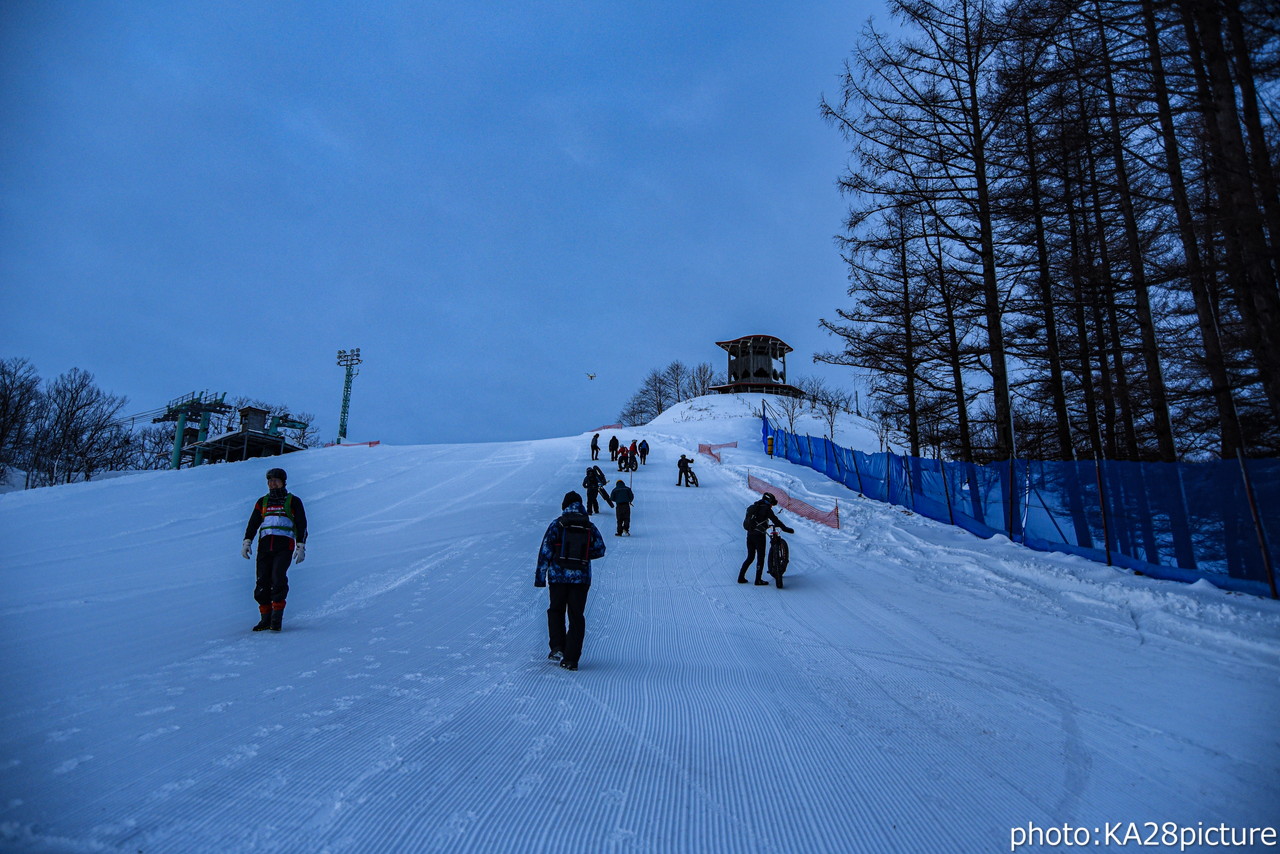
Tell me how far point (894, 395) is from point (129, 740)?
751 inches

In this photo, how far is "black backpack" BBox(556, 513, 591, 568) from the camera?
561 centimetres

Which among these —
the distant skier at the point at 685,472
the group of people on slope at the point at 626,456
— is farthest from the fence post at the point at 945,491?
the group of people on slope at the point at 626,456

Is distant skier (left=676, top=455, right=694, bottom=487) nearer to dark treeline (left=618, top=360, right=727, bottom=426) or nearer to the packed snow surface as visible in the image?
the packed snow surface

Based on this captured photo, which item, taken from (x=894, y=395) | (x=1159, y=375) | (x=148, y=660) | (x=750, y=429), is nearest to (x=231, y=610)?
(x=148, y=660)

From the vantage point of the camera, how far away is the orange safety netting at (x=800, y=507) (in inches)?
621

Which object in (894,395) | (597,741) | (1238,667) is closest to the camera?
(597,741)

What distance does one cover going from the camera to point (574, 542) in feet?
18.5

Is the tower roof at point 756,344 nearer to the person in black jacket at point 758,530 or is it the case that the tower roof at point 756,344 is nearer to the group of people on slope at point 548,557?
the person in black jacket at point 758,530

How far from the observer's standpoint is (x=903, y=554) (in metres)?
12.1

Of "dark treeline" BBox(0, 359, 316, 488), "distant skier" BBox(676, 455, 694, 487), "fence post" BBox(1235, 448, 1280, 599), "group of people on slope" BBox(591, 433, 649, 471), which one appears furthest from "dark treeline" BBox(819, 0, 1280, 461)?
"dark treeline" BBox(0, 359, 316, 488)

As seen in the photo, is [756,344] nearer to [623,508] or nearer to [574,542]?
[623,508]

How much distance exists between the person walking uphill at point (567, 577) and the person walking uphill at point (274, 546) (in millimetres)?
3010

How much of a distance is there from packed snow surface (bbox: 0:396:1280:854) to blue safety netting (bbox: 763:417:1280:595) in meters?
0.67

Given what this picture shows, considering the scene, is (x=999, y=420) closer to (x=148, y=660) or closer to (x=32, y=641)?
(x=148, y=660)
